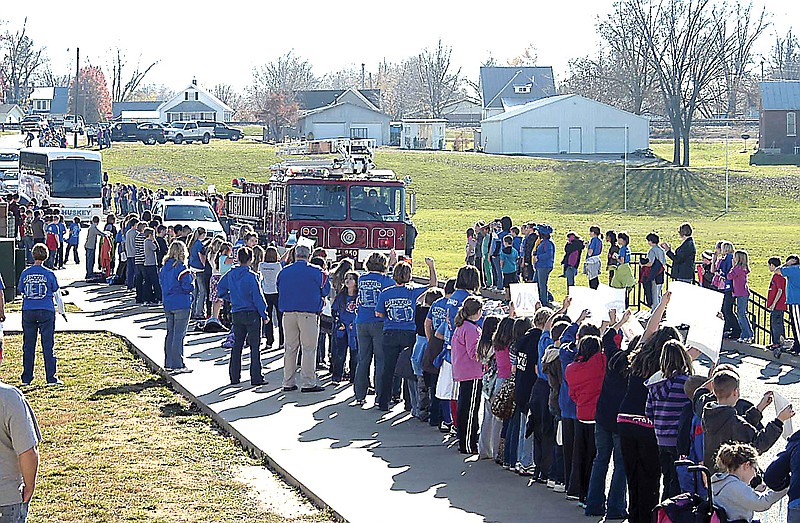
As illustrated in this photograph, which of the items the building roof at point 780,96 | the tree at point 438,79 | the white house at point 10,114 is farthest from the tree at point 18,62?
the building roof at point 780,96

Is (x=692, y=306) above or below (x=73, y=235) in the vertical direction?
above

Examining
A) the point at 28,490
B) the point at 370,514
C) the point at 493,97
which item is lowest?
the point at 370,514

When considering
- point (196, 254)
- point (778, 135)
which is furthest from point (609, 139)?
point (196, 254)

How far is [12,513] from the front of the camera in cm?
605

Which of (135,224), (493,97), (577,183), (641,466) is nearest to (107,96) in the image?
(493,97)

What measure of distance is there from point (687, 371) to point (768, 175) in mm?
65858

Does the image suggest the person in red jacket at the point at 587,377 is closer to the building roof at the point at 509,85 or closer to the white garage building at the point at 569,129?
the white garage building at the point at 569,129

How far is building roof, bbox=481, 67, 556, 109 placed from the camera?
11525 cm

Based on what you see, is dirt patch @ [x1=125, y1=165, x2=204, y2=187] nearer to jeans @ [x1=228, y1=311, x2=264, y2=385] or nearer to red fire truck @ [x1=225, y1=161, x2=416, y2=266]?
red fire truck @ [x1=225, y1=161, x2=416, y2=266]

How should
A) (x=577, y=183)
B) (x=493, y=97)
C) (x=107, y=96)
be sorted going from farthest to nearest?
(x=107, y=96), (x=493, y=97), (x=577, y=183)

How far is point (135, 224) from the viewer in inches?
961

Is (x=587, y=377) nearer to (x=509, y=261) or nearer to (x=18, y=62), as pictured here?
(x=509, y=261)

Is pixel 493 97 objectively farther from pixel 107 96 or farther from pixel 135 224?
pixel 135 224

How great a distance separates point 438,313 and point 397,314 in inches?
48.8
